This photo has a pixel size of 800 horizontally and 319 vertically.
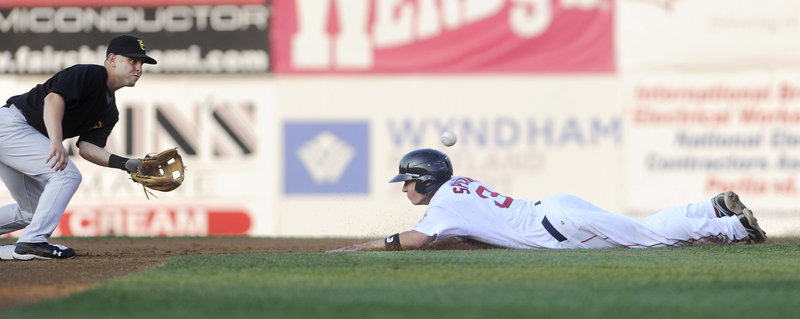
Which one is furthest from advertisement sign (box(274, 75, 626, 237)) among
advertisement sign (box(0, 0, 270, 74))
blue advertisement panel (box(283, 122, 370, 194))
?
advertisement sign (box(0, 0, 270, 74))

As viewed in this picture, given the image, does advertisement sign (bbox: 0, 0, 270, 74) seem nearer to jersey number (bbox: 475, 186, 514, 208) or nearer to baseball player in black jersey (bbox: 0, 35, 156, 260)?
baseball player in black jersey (bbox: 0, 35, 156, 260)

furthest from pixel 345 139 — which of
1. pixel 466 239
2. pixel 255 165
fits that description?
→ pixel 466 239

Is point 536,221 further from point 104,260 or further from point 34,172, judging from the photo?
point 34,172

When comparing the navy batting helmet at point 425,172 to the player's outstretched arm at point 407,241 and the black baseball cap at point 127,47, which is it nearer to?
the player's outstretched arm at point 407,241

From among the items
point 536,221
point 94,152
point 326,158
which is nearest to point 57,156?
point 94,152

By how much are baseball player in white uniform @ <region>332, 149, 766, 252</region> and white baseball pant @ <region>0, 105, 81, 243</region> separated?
5.67 feet

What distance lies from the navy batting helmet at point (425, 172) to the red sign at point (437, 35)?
178 inches

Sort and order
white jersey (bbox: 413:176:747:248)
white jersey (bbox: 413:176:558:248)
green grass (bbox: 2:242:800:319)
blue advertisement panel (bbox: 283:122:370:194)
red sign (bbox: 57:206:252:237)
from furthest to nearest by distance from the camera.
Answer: blue advertisement panel (bbox: 283:122:370:194) < red sign (bbox: 57:206:252:237) < white jersey (bbox: 413:176:747:248) < white jersey (bbox: 413:176:558:248) < green grass (bbox: 2:242:800:319)

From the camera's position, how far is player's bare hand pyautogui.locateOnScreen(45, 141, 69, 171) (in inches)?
229

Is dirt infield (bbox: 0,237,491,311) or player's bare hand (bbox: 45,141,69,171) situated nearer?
dirt infield (bbox: 0,237,491,311)

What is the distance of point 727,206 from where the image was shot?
6816 millimetres

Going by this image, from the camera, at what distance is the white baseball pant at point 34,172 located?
599cm

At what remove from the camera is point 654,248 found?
21.9 feet

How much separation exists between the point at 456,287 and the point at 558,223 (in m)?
2.19
